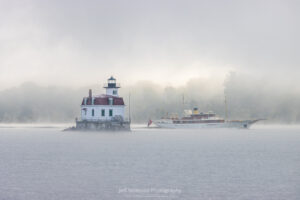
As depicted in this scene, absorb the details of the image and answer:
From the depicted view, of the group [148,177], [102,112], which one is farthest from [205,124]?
[148,177]

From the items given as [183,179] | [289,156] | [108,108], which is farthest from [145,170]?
[108,108]

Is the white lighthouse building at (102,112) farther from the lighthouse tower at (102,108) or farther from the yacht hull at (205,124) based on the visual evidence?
the yacht hull at (205,124)

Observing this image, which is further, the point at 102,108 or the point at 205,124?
the point at 205,124

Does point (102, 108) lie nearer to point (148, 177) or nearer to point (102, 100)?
point (102, 100)

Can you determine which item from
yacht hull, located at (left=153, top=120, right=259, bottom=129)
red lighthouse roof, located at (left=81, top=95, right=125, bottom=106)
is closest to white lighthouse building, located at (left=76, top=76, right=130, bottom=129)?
red lighthouse roof, located at (left=81, top=95, right=125, bottom=106)

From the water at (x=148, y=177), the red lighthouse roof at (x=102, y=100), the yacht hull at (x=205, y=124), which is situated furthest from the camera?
the yacht hull at (x=205, y=124)

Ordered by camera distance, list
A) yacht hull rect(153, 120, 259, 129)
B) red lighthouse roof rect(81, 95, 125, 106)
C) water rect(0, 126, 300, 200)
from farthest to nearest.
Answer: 1. yacht hull rect(153, 120, 259, 129)
2. red lighthouse roof rect(81, 95, 125, 106)
3. water rect(0, 126, 300, 200)

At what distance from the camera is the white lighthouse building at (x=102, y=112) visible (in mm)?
119875

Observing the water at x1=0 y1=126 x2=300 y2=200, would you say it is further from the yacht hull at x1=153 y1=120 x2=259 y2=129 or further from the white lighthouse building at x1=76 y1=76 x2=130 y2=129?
the yacht hull at x1=153 y1=120 x2=259 y2=129

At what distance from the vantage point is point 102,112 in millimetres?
120250

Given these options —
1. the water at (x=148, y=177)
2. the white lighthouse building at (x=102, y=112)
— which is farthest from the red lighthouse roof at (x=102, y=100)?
the water at (x=148, y=177)

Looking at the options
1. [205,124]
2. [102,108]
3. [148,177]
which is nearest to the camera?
[148,177]

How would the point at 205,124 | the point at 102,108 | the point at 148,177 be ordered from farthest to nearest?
the point at 205,124 < the point at 102,108 < the point at 148,177

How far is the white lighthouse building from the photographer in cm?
11988
